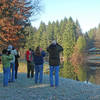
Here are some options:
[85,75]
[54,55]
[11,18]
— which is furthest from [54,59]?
[85,75]

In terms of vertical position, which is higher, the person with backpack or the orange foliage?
the orange foliage

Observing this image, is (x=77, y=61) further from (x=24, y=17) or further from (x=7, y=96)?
(x=7, y=96)

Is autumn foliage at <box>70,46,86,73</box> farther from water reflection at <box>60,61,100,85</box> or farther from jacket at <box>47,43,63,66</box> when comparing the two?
jacket at <box>47,43,63,66</box>

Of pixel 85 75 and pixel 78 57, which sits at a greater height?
pixel 78 57

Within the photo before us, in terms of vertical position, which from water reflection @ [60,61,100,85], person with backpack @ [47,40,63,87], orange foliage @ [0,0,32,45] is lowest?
water reflection @ [60,61,100,85]

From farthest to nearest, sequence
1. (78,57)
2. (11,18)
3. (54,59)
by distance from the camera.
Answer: (78,57)
(11,18)
(54,59)

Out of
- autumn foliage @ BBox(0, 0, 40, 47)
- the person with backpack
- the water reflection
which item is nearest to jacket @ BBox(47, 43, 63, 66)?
the person with backpack

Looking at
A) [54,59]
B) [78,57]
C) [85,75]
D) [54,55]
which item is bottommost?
[85,75]

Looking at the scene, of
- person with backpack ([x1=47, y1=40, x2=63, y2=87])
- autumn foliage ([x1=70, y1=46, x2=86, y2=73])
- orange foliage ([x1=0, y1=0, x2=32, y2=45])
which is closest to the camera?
person with backpack ([x1=47, y1=40, x2=63, y2=87])

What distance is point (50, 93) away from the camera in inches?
338

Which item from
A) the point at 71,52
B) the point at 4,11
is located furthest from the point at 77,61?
the point at 4,11

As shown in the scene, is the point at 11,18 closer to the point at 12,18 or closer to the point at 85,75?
the point at 12,18

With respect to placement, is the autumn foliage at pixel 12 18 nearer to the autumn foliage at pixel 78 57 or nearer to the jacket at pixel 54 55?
the jacket at pixel 54 55

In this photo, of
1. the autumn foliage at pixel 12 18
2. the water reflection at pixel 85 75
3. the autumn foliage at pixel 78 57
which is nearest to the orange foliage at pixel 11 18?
the autumn foliage at pixel 12 18
